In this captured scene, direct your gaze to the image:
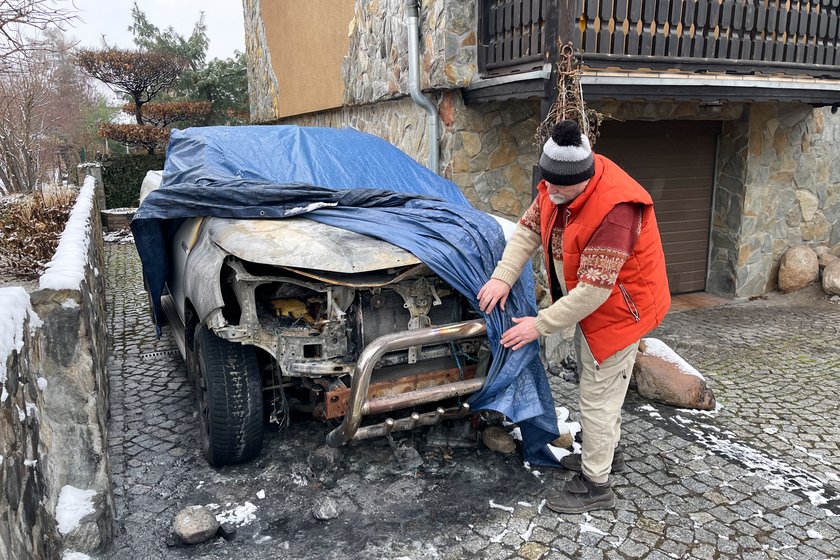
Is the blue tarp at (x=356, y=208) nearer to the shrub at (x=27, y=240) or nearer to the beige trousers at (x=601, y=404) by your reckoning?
the beige trousers at (x=601, y=404)

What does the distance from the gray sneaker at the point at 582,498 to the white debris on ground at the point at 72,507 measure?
7.21ft

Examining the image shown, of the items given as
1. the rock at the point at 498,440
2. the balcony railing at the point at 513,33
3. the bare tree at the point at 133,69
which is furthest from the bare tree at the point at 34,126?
the rock at the point at 498,440

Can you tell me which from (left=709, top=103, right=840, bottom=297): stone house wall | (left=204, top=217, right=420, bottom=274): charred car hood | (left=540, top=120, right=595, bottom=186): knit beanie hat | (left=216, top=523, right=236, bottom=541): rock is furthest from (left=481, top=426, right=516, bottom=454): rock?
(left=709, top=103, right=840, bottom=297): stone house wall

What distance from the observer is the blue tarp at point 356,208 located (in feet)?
11.1

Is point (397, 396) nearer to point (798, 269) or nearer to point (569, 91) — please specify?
point (569, 91)

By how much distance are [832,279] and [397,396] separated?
6574 millimetres

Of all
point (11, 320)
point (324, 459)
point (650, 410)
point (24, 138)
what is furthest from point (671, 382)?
point (24, 138)

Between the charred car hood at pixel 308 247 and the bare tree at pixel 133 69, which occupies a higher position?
the bare tree at pixel 133 69

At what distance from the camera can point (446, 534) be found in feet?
10.1

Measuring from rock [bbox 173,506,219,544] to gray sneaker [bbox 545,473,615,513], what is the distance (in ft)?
5.52

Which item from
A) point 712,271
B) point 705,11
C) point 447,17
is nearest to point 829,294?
point 712,271

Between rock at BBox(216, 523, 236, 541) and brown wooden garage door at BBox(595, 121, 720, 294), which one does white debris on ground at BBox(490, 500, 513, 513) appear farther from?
brown wooden garage door at BBox(595, 121, 720, 294)

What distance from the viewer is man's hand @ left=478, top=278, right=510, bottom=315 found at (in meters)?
3.31

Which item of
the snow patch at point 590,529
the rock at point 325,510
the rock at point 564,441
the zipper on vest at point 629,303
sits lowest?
the snow patch at point 590,529
